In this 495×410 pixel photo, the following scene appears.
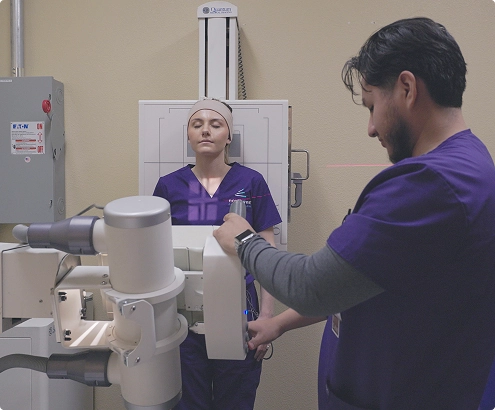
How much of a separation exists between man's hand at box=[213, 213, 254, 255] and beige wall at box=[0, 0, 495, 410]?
52.5 inches

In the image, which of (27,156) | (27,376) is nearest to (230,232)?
(27,376)

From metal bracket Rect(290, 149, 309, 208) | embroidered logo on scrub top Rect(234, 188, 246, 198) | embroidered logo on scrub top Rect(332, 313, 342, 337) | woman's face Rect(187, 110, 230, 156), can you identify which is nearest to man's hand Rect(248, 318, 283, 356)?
embroidered logo on scrub top Rect(332, 313, 342, 337)

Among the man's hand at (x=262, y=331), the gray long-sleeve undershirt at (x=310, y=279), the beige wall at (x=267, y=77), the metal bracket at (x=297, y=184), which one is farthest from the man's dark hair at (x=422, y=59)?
the beige wall at (x=267, y=77)

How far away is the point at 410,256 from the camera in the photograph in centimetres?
72

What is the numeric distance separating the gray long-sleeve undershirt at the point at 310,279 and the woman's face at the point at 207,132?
87 cm

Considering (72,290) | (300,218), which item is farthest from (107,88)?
(72,290)

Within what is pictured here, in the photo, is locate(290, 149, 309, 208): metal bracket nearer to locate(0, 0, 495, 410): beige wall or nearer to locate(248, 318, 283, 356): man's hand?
locate(0, 0, 495, 410): beige wall

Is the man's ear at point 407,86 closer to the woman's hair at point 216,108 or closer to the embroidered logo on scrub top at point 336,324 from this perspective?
the embroidered logo on scrub top at point 336,324

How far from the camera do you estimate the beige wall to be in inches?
84.0

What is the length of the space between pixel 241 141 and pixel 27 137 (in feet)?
3.42

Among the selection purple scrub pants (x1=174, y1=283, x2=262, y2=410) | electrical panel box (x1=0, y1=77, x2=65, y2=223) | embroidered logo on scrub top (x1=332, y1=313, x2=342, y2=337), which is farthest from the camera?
electrical panel box (x1=0, y1=77, x2=65, y2=223)

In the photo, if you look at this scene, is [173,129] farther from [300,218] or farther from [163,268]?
[163,268]

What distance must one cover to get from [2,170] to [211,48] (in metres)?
1.15

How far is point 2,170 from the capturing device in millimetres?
2109
